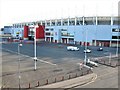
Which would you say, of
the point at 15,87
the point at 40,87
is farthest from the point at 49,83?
the point at 15,87

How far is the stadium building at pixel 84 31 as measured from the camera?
97.7 metres

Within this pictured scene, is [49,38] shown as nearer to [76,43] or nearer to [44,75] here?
[76,43]

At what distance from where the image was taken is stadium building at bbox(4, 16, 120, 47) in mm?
97688

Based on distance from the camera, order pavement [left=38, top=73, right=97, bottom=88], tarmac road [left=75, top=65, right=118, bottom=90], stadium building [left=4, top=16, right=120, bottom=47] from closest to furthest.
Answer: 1. pavement [left=38, top=73, right=97, bottom=88]
2. tarmac road [left=75, top=65, right=118, bottom=90]
3. stadium building [left=4, top=16, right=120, bottom=47]

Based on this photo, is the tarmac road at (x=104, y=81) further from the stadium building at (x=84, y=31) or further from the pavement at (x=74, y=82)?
the stadium building at (x=84, y=31)

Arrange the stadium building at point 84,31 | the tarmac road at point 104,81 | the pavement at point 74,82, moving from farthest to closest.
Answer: the stadium building at point 84,31 → the tarmac road at point 104,81 → the pavement at point 74,82

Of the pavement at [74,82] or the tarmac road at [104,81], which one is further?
the tarmac road at [104,81]

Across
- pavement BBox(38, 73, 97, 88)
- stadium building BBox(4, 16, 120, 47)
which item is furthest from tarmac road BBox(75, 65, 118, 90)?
stadium building BBox(4, 16, 120, 47)

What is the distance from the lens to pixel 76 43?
358 ft

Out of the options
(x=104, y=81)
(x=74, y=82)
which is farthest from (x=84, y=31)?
(x=74, y=82)

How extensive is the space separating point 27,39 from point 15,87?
377ft

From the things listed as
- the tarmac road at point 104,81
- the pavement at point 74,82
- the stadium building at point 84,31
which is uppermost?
the stadium building at point 84,31

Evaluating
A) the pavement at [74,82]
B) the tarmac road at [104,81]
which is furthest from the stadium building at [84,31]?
the pavement at [74,82]

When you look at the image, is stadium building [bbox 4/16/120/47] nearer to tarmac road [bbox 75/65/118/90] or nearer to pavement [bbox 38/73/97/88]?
tarmac road [bbox 75/65/118/90]
